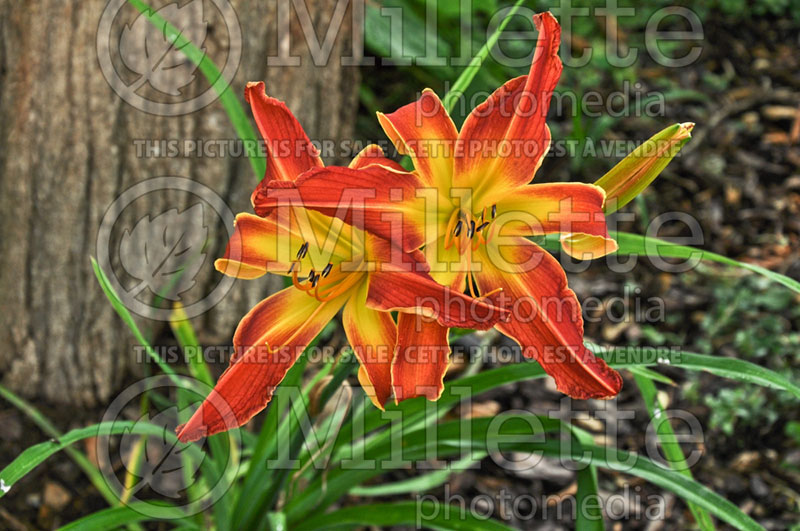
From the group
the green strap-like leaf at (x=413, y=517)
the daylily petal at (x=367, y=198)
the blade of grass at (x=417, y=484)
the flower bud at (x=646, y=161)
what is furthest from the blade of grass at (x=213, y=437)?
the flower bud at (x=646, y=161)

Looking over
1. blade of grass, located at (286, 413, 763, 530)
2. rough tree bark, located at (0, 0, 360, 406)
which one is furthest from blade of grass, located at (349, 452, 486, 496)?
rough tree bark, located at (0, 0, 360, 406)

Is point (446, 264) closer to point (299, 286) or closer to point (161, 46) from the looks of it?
point (299, 286)

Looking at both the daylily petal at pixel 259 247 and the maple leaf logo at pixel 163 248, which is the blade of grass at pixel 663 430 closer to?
the daylily petal at pixel 259 247

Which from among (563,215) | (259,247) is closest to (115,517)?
(259,247)

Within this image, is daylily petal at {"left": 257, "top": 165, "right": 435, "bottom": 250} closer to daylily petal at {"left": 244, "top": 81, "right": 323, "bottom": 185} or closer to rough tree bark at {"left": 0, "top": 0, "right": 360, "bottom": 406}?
daylily petal at {"left": 244, "top": 81, "right": 323, "bottom": 185}

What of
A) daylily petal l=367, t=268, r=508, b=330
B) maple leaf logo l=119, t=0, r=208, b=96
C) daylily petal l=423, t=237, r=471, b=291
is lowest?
daylily petal l=367, t=268, r=508, b=330
